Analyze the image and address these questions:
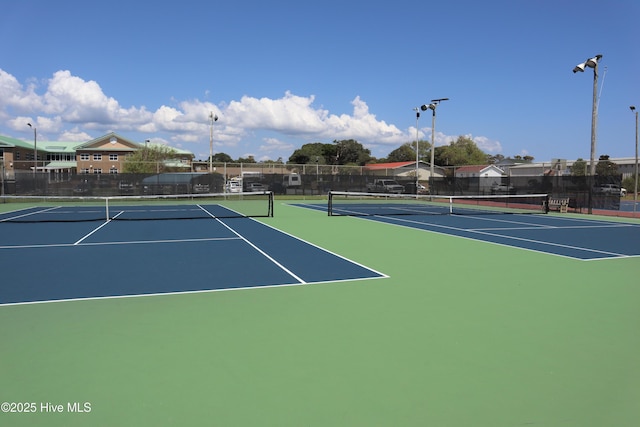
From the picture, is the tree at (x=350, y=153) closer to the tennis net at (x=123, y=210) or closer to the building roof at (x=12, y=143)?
the building roof at (x=12, y=143)

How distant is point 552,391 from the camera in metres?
3.62

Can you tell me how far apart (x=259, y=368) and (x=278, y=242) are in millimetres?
8052

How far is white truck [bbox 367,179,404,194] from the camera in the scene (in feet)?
125

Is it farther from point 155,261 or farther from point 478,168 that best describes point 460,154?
point 155,261

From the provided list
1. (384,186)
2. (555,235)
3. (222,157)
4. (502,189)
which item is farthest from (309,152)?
(555,235)

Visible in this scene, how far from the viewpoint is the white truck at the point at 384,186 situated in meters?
38.2

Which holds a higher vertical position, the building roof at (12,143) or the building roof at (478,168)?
the building roof at (12,143)

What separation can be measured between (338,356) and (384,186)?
34738 mm

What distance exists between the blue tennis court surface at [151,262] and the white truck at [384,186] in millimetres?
24705

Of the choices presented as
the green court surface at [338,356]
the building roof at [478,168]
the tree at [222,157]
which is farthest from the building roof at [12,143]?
the green court surface at [338,356]

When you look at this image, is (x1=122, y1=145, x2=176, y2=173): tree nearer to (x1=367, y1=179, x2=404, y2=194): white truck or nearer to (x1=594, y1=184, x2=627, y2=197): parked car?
(x1=367, y1=179, x2=404, y2=194): white truck

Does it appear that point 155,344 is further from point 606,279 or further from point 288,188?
point 288,188

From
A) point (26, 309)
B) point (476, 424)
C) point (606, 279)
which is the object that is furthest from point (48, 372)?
point (606, 279)

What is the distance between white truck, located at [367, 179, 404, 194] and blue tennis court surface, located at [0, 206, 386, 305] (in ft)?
81.1
